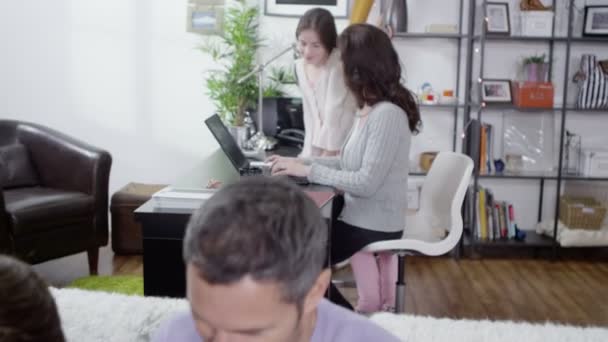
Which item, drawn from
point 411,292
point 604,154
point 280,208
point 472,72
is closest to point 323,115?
point 411,292

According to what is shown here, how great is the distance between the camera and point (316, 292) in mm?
943

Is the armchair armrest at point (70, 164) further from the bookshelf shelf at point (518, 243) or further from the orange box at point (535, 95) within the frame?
the orange box at point (535, 95)

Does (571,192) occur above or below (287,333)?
below

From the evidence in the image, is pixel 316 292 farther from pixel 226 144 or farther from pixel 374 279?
pixel 226 144

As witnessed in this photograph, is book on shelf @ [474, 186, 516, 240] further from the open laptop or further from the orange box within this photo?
the open laptop

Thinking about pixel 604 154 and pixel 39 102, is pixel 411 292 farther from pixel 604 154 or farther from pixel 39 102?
pixel 39 102

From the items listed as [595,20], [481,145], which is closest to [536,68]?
[595,20]

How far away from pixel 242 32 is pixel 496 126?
1775 millimetres

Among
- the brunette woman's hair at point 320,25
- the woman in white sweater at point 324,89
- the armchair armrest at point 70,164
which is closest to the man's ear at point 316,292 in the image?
the woman in white sweater at point 324,89

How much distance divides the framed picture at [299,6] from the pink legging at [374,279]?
2.16 m

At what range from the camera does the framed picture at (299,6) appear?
4.45 metres

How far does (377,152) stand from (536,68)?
2.35 m

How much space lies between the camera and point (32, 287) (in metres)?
0.85


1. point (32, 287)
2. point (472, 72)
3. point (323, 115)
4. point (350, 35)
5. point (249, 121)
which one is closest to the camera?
point (32, 287)
